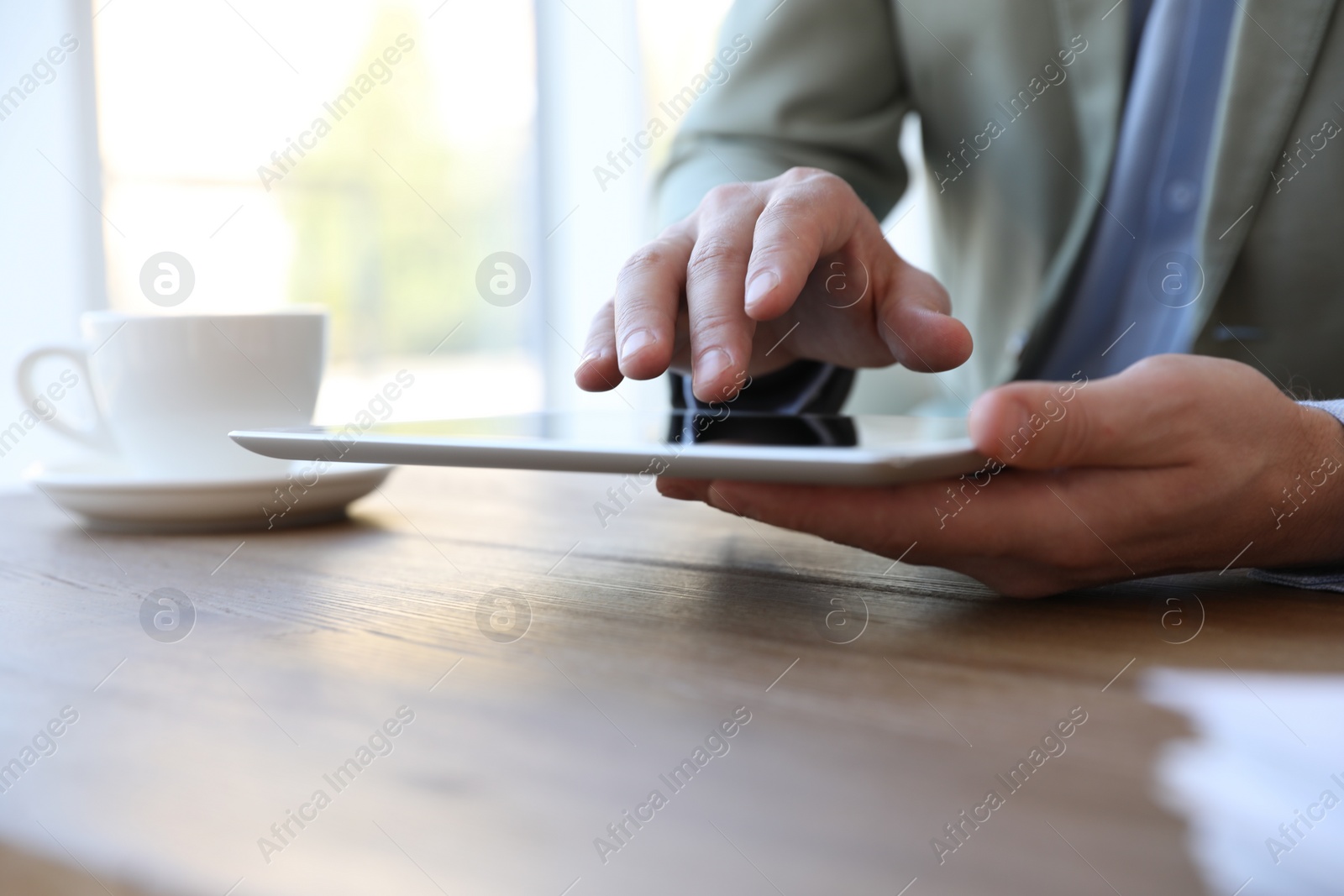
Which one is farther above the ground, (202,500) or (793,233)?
(793,233)

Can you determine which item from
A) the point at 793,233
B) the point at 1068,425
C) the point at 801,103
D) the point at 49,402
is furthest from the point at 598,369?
the point at 801,103

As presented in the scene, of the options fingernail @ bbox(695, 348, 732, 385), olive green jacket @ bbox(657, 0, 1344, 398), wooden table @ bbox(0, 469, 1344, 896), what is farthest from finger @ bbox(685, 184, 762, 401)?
olive green jacket @ bbox(657, 0, 1344, 398)

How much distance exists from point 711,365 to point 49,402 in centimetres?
51

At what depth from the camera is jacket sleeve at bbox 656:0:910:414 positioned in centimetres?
116

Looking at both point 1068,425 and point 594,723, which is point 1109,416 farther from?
point 594,723

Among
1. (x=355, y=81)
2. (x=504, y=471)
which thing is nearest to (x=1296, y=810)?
(x=504, y=471)

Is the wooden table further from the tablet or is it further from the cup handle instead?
the cup handle

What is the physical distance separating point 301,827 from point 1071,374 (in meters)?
1.09

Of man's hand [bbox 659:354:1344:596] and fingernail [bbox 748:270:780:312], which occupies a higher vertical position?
fingernail [bbox 748:270:780:312]

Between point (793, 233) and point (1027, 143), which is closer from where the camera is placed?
point (793, 233)

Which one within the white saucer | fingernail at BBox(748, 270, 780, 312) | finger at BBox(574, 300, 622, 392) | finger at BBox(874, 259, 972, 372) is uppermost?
fingernail at BBox(748, 270, 780, 312)

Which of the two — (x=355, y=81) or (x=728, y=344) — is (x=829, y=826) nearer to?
(x=728, y=344)

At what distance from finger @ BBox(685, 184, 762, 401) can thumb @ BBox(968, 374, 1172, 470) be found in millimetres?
145

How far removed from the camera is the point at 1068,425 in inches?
15.6
